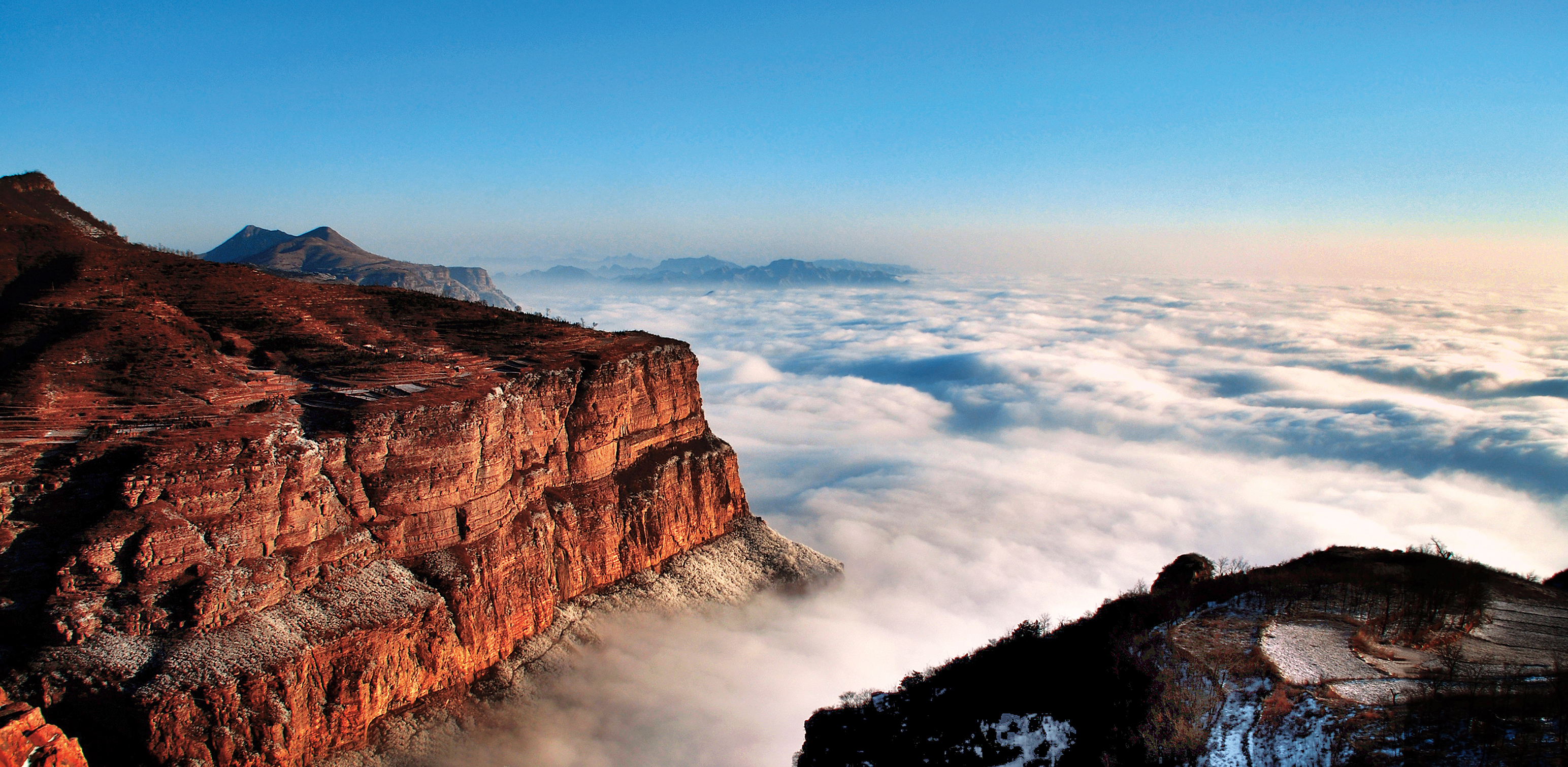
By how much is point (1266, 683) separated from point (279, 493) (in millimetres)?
33013

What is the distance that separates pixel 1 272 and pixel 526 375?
2464cm

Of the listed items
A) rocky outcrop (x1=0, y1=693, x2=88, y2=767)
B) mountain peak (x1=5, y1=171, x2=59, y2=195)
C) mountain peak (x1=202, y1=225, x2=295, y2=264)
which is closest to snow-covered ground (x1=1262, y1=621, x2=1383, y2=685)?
rocky outcrop (x1=0, y1=693, x2=88, y2=767)

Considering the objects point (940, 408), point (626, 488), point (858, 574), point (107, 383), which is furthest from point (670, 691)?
point (940, 408)

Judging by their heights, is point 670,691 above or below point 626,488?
below

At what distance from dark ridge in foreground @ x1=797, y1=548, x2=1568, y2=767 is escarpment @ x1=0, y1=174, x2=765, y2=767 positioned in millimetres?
16561

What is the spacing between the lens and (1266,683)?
18375mm

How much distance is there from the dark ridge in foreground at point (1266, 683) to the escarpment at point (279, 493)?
16561mm

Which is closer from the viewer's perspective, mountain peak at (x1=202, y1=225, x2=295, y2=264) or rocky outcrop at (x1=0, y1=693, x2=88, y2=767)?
rocky outcrop at (x1=0, y1=693, x2=88, y2=767)

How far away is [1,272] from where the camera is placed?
101 feet

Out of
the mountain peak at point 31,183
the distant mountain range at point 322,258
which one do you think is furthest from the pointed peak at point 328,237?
the mountain peak at point 31,183

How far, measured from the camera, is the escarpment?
19.7 m

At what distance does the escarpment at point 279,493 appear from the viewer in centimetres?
1967

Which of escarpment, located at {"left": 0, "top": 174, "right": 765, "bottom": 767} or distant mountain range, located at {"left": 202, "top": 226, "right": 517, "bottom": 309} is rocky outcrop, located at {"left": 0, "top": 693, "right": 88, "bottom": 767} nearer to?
escarpment, located at {"left": 0, "top": 174, "right": 765, "bottom": 767}

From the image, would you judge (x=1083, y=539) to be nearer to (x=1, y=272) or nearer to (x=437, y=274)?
(x=1, y=272)
